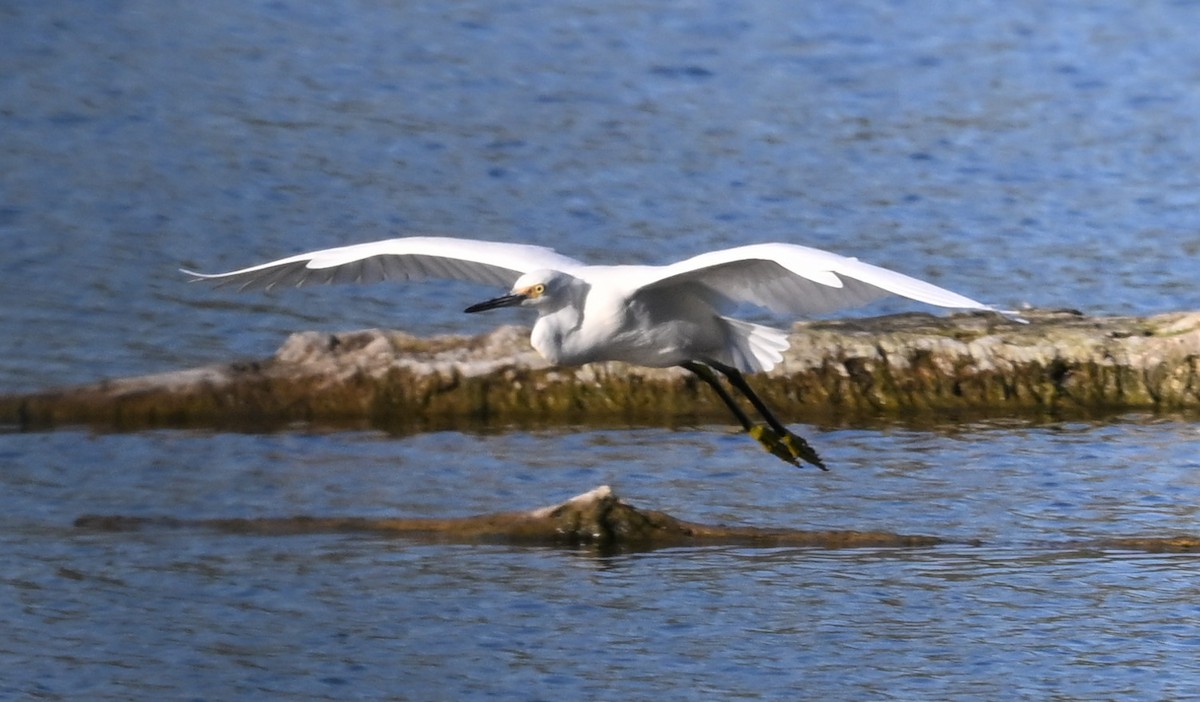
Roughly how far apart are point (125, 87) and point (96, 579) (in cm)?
1127

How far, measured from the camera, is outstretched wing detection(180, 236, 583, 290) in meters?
7.46

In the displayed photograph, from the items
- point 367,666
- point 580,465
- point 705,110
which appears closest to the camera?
point 367,666

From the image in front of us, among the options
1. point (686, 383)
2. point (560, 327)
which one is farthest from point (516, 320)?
point (560, 327)

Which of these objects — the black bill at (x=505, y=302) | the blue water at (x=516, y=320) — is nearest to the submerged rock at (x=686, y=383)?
the blue water at (x=516, y=320)

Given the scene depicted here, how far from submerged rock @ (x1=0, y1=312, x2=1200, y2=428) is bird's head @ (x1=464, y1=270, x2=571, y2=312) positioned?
3.09m

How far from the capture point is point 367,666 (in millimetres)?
7023

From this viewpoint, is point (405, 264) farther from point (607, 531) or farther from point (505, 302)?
point (607, 531)

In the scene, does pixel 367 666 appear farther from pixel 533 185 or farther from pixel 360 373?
pixel 533 185

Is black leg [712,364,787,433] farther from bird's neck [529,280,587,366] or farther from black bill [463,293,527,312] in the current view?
black bill [463,293,527,312]

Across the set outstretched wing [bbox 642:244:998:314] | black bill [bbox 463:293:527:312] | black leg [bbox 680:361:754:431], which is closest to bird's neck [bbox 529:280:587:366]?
black bill [bbox 463:293:527:312]

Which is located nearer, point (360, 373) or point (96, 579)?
point (96, 579)

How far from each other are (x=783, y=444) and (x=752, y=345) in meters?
0.52

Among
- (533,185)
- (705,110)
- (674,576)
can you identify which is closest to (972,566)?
(674,576)

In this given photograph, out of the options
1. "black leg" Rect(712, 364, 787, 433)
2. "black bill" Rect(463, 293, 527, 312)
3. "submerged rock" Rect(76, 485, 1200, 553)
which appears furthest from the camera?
"black leg" Rect(712, 364, 787, 433)
